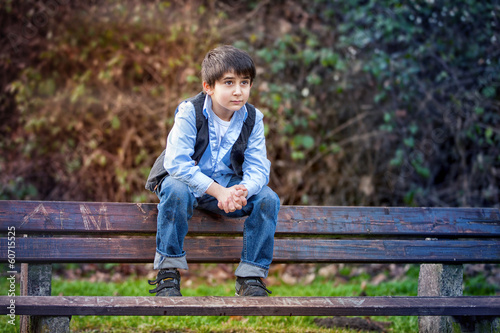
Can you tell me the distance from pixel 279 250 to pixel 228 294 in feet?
5.10

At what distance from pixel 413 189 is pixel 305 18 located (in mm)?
2210

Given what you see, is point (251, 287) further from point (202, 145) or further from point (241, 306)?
point (202, 145)

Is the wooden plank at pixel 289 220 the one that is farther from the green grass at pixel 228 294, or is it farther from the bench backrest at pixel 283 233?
the green grass at pixel 228 294

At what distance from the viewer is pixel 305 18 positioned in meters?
5.21

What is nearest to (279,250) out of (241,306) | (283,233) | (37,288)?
(283,233)

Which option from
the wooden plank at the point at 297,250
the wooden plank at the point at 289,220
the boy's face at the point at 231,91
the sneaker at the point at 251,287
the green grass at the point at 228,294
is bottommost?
the green grass at the point at 228,294

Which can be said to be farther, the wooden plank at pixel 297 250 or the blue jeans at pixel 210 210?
the wooden plank at pixel 297 250

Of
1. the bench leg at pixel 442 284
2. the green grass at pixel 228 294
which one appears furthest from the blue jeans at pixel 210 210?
the bench leg at pixel 442 284

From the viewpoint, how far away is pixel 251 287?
7.74ft

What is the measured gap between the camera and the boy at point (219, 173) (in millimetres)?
2326

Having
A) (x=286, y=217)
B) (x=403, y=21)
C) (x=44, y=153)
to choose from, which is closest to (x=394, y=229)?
(x=286, y=217)

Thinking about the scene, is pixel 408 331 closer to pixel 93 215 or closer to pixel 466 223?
pixel 466 223

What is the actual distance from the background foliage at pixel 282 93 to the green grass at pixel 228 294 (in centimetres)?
105

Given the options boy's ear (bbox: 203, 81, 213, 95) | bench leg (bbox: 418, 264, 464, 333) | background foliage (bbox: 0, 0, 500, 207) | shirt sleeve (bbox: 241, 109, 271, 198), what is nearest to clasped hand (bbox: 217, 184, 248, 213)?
shirt sleeve (bbox: 241, 109, 271, 198)
